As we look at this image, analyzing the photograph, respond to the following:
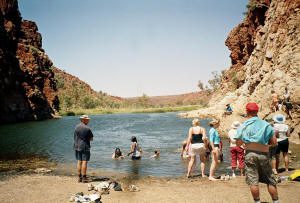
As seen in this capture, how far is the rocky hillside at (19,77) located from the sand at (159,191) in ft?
214

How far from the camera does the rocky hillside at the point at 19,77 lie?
73.4 meters

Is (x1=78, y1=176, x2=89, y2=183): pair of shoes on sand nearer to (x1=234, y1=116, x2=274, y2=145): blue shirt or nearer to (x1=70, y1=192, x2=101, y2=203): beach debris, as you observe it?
(x1=70, y1=192, x2=101, y2=203): beach debris

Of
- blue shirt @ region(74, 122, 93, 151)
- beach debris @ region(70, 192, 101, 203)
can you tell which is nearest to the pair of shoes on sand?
blue shirt @ region(74, 122, 93, 151)

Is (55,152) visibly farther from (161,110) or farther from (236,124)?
(161,110)

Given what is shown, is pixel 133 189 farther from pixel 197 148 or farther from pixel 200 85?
pixel 200 85

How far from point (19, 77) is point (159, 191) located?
258 ft

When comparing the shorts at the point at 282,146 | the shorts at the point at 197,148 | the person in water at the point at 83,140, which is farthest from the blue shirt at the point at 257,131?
the person in water at the point at 83,140

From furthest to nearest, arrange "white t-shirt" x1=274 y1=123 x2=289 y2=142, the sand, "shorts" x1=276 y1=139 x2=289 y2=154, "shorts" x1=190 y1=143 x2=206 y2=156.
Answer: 1. "shorts" x1=276 y1=139 x2=289 y2=154
2. "white t-shirt" x1=274 y1=123 x2=289 y2=142
3. "shorts" x1=190 y1=143 x2=206 y2=156
4. the sand

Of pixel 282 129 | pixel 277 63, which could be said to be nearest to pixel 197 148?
pixel 282 129

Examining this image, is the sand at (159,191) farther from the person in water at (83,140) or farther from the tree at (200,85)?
the tree at (200,85)

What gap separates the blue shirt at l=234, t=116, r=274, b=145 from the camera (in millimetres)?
7312

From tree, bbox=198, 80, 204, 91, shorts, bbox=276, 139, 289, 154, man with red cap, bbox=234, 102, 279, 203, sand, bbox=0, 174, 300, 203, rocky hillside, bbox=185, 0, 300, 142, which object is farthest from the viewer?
tree, bbox=198, 80, 204, 91

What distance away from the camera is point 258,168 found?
24.4ft

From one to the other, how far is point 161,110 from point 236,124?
11106 centimetres
